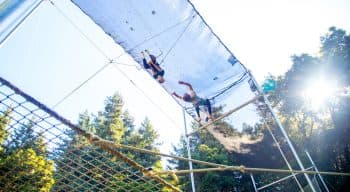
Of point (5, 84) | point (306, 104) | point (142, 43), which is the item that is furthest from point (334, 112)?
point (5, 84)

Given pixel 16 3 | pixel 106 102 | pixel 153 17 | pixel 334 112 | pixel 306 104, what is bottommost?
pixel 16 3

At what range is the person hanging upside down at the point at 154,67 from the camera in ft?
19.2

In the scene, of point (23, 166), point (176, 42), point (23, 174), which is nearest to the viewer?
point (23, 174)

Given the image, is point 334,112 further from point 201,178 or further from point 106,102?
point 106,102

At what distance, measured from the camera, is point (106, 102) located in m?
24.4

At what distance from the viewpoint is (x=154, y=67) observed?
233 inches

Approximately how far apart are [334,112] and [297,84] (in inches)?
93.2

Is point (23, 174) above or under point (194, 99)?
under

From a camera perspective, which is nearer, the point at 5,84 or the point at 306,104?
the point at 5,84

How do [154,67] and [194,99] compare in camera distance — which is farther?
[194,99]

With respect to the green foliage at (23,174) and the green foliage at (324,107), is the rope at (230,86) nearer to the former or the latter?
the green foliage at (23,174)

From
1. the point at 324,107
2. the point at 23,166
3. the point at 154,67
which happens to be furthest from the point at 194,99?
the point at 324,107

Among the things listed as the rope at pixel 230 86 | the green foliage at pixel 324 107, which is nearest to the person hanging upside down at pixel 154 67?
the rope at pixel 230 86

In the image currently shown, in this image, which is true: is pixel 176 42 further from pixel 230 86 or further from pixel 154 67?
pixel 230 86
